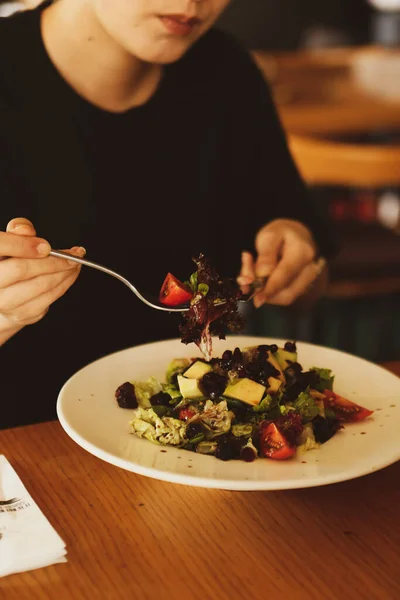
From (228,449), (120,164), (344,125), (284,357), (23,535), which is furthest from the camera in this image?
(344,125)

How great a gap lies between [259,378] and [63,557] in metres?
0.43

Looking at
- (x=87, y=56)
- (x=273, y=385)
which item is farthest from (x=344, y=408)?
(x=87, y=56)

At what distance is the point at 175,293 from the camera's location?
1.34m

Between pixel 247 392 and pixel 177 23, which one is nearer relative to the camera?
pixel 247 392

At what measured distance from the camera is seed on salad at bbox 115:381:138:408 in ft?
4.03

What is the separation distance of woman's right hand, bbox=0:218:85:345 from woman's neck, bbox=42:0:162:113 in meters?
0.66

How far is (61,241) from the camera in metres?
1.76

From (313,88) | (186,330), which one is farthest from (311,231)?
(313,88)

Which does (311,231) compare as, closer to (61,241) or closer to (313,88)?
(61,241)

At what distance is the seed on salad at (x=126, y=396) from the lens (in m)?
1.23

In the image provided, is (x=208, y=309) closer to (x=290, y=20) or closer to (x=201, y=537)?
(x=201, y=537)

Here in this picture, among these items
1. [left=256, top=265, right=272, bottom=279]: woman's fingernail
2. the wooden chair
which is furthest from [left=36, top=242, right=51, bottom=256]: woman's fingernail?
the wooden chair

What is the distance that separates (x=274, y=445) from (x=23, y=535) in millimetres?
360

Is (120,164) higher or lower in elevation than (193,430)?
higher
